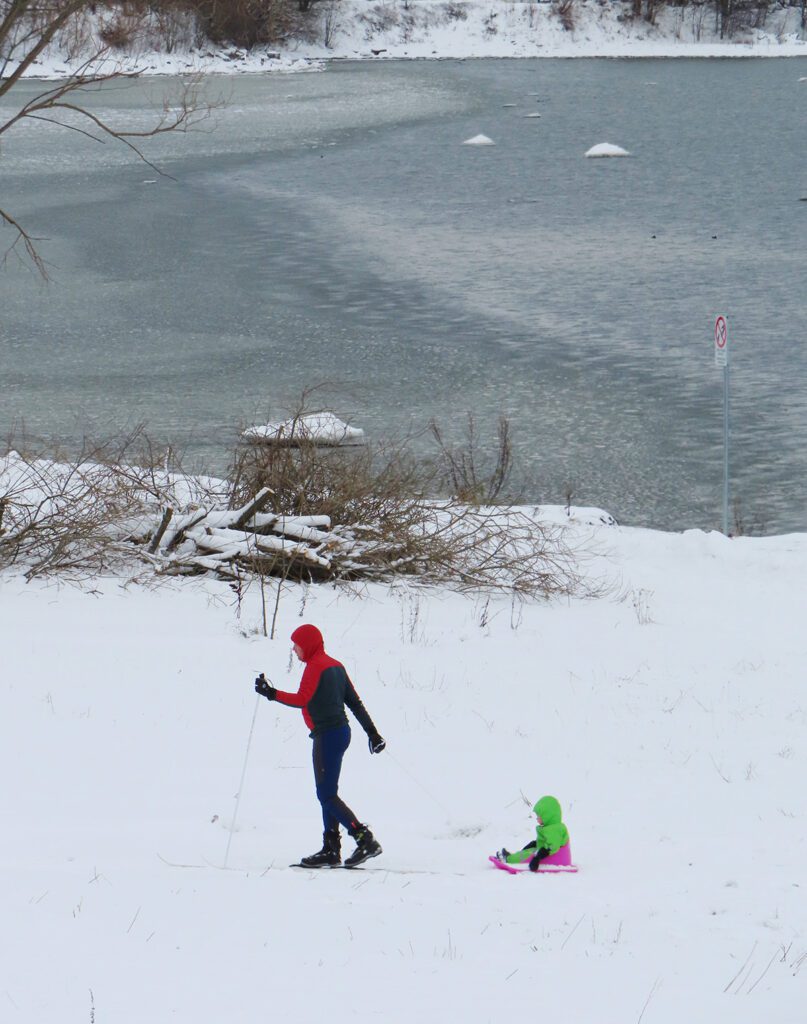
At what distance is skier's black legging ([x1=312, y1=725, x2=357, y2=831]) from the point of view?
6316mm

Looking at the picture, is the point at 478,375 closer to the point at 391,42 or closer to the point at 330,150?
the point at 330,150

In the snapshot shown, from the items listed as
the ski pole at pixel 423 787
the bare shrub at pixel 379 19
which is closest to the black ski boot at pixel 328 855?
the ski pole at pixel 423 787

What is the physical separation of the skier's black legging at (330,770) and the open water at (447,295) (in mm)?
7087

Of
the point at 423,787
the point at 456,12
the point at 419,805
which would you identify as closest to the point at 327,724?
the point at 419,805

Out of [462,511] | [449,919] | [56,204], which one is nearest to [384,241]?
[56,204]

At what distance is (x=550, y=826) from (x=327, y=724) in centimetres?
116

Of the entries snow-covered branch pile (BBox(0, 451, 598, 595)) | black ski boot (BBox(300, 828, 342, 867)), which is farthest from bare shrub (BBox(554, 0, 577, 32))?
black ski boot (BBox(300, 828, 342, 867))

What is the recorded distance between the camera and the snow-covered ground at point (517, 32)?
3369 inches

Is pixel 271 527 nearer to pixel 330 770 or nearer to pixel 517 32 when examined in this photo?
pixel 330 770

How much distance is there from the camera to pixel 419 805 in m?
7.66

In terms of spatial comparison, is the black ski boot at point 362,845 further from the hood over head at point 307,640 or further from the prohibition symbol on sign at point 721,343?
the prohibition symbol on sign at point 721,343

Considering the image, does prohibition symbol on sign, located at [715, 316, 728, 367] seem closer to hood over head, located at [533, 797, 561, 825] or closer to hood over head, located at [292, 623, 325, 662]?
hood over head, located at [533, 797, 561, 825]

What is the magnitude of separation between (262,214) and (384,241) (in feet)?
15.3

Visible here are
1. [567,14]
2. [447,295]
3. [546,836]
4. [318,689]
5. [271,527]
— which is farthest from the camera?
[567,14]
